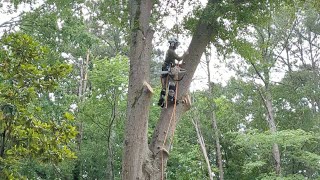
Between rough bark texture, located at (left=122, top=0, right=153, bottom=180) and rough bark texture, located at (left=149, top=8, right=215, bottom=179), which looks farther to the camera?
rough bark texture, located at (left=149, top=8, right=215, bottom=179)

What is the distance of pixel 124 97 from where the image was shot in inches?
442

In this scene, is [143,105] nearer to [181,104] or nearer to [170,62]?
[181,104]

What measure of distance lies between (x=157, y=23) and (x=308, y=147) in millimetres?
10805

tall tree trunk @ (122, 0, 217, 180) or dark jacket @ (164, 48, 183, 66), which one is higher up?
dark jacket @ (164, 48, 183, 66)

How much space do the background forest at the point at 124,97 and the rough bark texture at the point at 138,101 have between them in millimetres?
642

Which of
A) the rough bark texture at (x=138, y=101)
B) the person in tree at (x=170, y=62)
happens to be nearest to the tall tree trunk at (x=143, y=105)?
the rough bark texture at (x=138, y=101)

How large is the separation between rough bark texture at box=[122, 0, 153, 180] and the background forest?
0.64 metres


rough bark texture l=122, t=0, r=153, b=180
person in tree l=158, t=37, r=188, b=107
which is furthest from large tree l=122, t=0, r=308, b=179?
person in tree l=158, t=37, r=188, b=107

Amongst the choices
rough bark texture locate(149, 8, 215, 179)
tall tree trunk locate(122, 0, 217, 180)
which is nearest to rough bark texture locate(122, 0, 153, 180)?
tall tree trunk locate(122, 0, 217, 180)

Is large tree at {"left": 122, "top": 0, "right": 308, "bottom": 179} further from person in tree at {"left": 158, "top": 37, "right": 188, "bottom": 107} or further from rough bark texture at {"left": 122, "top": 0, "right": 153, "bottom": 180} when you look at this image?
person in tree at {"left": 158, "top": 37, "right": 188, "bottom": 107}

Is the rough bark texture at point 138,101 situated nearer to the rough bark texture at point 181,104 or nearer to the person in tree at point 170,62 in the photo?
the rough bark texture at point 181,104

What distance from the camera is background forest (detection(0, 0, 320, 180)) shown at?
3.38 m

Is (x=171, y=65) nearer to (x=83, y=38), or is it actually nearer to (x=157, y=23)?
(x=157, y=23)

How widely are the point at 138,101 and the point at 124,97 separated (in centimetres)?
706
